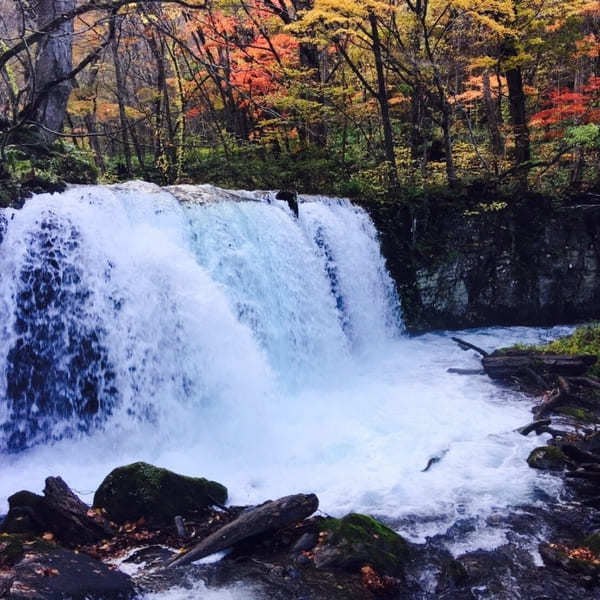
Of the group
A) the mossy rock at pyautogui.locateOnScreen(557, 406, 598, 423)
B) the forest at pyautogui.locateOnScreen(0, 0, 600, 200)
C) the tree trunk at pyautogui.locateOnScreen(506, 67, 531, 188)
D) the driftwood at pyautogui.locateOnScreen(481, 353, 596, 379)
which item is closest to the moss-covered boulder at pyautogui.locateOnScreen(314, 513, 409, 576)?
the mossy rock at pyautogui.locateOnScreen(557, 406, 598, 423)

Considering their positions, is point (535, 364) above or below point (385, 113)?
below

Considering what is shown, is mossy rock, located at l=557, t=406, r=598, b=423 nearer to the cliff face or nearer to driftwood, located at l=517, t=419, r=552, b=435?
driftwood, located at l=517, t=419, r=552, b=435

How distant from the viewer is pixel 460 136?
67.3 feet

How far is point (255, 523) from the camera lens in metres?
4.38

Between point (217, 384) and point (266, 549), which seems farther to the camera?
point (217, 384)

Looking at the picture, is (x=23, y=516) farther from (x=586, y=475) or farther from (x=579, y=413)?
(x=579, y=413)

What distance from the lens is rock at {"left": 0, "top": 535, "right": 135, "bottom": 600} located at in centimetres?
310

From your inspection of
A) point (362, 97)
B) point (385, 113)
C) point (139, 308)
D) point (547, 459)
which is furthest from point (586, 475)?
point (362, 97)

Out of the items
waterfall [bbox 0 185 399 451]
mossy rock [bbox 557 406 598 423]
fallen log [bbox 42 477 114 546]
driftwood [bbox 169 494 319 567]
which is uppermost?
waterfall [bbox 0 185 399 451]

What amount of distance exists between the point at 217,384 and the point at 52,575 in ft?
13.0

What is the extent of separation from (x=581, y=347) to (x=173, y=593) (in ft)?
26.5

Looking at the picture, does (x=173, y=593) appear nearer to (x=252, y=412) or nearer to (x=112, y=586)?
(x=112, y=586)

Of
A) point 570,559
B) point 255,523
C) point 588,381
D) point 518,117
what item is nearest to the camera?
point 570,559

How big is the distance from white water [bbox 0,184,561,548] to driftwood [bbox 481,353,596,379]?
39cm
